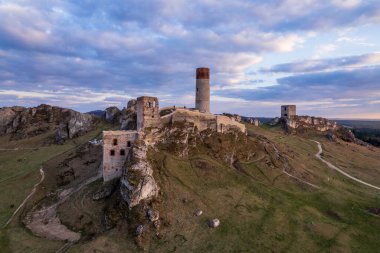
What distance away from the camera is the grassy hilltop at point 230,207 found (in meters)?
55.9

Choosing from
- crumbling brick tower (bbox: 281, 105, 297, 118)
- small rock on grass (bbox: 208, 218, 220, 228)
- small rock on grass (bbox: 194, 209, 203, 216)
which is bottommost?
small rock on grass (bbox: 208, 218, 220, 228)

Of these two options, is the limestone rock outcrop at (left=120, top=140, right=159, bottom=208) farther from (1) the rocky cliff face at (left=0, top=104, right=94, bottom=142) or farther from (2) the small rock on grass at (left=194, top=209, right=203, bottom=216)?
(1) the rocky cliff face at (left=0, top=104, right=94, bottom=142)

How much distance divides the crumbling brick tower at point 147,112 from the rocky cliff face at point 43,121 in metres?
51.7

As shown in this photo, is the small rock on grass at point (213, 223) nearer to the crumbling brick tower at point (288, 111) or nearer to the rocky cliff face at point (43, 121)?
the rocky cliff face at point (43, 121)

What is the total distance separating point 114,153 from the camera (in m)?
71.3

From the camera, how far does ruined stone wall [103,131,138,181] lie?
2798 inches

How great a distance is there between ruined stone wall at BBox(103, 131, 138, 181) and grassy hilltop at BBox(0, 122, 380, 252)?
4.23 m

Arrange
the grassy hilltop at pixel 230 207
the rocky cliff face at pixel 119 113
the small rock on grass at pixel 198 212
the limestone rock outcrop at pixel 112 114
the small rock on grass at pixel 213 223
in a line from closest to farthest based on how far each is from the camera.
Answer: the grassy hilltop at pixel 230 207
the small rock on grass at pixel 213 223
the small rock on grass at pixel 198 212
the rocky cliff face at pixel 119 113
the limestone rock outcrop at pixel 112 114

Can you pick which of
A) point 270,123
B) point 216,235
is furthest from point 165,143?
A: point 270,123

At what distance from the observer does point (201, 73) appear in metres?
90.9

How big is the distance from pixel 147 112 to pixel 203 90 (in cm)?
2028

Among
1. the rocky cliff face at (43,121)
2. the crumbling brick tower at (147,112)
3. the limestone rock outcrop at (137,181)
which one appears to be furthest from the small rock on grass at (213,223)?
the rocky cliff face at (43,121)

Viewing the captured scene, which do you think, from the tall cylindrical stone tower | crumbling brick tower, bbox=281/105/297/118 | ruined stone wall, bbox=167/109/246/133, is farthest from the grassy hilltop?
crumbling brick tower, bbox=281/105/297/118

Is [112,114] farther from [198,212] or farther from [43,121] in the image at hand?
[198,212]
